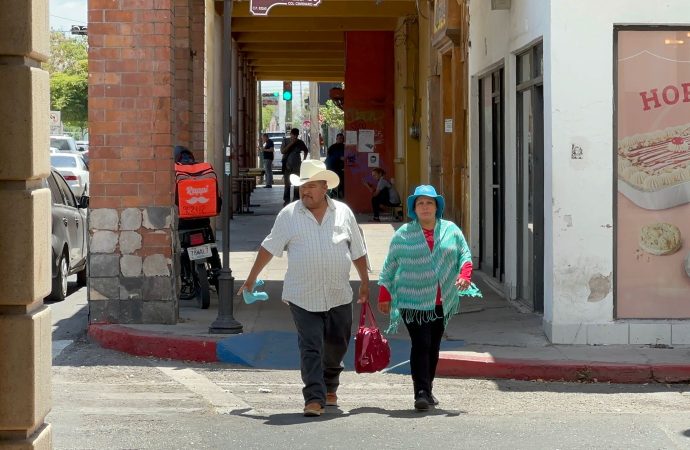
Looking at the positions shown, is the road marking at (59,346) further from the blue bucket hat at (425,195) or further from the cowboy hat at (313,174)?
the blue bucket hat at (425,195)

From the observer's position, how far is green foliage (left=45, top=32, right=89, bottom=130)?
8900 centimetres

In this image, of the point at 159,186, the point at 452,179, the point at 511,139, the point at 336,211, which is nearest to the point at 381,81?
the point at 452,179

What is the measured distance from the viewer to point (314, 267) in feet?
27.9

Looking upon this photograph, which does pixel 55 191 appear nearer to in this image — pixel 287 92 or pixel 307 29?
pixel 307 29

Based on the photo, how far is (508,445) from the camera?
7.55 metres

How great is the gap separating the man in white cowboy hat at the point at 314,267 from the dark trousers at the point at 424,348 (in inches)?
20.0

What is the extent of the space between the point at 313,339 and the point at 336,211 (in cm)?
87

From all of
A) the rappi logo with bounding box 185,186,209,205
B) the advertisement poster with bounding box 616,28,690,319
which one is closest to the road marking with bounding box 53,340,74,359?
the rappi logo with bounding box 185,186,209,205

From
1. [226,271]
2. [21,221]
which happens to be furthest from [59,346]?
[21,221]

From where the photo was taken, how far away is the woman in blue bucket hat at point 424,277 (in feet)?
28.3

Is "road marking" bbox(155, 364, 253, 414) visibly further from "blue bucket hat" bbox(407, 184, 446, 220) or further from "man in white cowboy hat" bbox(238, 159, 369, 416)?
"blue bucket hat" bbox(407, 184, 446, 220)

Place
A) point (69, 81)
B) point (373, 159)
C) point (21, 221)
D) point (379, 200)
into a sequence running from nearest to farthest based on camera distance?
point (21, 221)
point (379, 200)
point (373, 159)
point (69, 81)

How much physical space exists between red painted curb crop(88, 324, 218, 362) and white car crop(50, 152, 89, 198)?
63.4 ft

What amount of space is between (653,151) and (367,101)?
20.2 m
